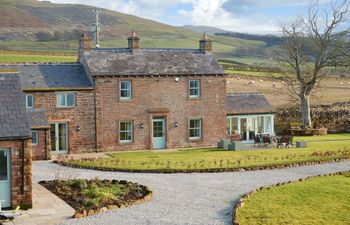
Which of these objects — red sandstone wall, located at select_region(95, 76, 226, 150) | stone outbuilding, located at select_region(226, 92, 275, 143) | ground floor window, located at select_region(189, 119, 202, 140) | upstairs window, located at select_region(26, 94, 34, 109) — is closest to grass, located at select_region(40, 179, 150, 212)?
upstairs window, located at select_region(26, 94, 34, 109)

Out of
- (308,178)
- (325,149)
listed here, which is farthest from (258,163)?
(325,149)

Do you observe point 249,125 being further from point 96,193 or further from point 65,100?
point 96,193

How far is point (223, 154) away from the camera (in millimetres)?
37406

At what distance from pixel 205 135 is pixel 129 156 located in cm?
867

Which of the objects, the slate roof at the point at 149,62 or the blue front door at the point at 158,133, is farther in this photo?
A: the blue front door at the point at 158,133

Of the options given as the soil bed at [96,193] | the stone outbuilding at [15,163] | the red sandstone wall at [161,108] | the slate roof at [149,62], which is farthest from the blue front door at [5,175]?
the slate roof at [149,62]

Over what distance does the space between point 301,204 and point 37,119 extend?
65.9 ft

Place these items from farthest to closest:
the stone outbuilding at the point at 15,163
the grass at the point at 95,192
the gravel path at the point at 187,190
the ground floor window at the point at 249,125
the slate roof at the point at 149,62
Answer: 1. the ground floor window at the point at 249,125
2. the slate roof at the point at 149,62
3. the grass at the point at 95,192
4. the stone outbuilding at the point at 15,163
5. the gravel path at the point at 187,190

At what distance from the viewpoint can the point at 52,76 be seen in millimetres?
39938

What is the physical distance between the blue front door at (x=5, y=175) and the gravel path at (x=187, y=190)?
10.9 ft

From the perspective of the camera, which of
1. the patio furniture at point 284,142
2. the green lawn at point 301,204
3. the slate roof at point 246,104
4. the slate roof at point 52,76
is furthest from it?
the slate roof at point 246,104

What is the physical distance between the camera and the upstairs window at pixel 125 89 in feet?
135

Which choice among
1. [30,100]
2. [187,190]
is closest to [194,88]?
[30,100]

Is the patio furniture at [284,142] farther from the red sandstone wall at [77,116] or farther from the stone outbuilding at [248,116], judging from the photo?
the red sandstone wall at [77,116]
